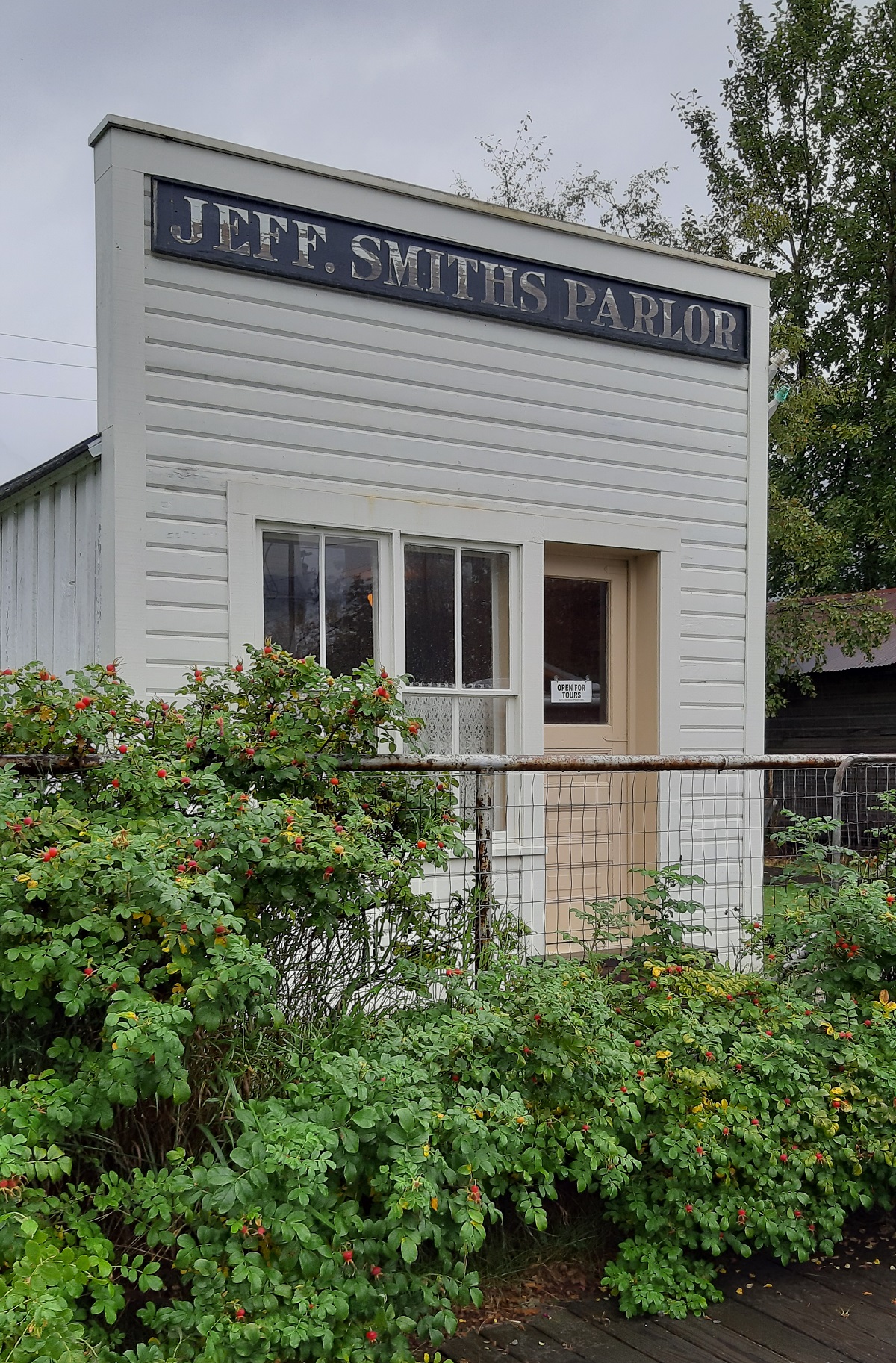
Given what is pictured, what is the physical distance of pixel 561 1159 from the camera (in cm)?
304

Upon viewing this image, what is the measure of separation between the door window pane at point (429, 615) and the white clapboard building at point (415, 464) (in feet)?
0.05

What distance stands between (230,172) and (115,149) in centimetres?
52

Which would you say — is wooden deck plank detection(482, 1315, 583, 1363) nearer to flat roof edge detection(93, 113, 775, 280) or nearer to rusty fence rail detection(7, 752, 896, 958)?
rusty fence rail detection(7, 752, 896, 958)

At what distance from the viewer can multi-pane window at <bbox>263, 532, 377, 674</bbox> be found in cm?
529

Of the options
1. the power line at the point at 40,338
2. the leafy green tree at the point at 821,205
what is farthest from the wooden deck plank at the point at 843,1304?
the power line at the point at 40,338

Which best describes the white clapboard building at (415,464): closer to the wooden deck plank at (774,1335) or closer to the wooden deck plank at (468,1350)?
the wooden deck plank at (774,1335)

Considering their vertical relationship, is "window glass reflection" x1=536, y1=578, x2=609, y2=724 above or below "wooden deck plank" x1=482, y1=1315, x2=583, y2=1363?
above

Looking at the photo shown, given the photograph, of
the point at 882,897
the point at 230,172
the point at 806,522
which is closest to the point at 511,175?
the point at 806,522

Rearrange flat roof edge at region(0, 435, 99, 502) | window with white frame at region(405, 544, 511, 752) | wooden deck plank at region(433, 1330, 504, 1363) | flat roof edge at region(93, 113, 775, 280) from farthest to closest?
window with white frame at region(405, 544, 511, 752)
flat roof edge at region(0, 435, 99, 502)
flat roof edge at region(93, 113, 775, 280)
wooden deck plank at region(433, 1330, 504, 1363)

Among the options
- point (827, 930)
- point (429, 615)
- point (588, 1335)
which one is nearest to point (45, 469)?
point (429, 615)

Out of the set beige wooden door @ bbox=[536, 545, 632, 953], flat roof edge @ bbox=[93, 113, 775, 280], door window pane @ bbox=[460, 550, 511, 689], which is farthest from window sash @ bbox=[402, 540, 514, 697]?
flat roof edge @ bbox=[93, 113, 775, 280]

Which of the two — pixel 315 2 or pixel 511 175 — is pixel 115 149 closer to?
pixel 315 2

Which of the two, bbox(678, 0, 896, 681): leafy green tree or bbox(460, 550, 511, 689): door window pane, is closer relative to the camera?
bbox(460, 550, 511, 689): door window pane

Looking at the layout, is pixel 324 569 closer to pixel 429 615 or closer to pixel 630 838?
pixel 429 615
